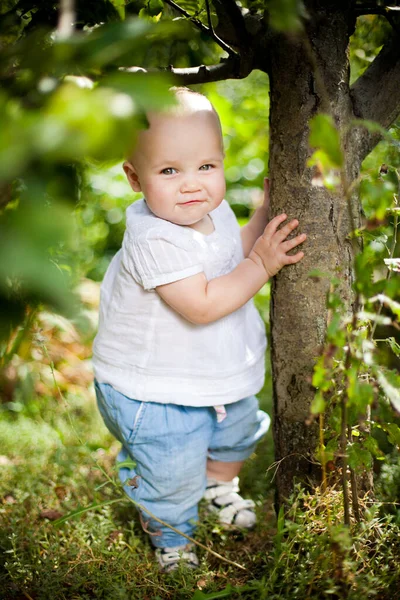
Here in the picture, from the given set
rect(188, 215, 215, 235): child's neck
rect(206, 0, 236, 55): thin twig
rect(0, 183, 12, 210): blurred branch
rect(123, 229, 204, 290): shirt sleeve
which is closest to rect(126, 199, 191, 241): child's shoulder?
rect(123, 229, 204, 290): shirt sleeve

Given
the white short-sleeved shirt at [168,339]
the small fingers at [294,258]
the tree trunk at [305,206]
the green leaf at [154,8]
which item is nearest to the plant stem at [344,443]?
the tree trunk at [305,206]

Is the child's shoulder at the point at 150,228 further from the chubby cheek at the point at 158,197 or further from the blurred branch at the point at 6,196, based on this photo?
the blurred branch at the point at 6,196

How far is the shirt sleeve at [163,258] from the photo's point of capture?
1.75 meters

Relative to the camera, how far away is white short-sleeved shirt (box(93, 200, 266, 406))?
73.4 inches

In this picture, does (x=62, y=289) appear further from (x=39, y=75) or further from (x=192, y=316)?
(x=192, y=316)

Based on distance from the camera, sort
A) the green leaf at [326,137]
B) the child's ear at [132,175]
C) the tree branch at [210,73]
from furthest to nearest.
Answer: the child's ear at [132,175] → the tree branch at [210,73] → the green leaf at [326,137]

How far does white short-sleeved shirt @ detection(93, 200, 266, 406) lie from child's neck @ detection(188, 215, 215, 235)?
21 millimetres

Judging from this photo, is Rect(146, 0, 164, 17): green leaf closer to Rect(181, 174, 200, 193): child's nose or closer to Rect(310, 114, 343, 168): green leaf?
Rect(181, 174, 200, 193): child's nose

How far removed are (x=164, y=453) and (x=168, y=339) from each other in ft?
1.21

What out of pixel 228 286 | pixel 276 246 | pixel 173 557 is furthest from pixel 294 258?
pixel 173 557

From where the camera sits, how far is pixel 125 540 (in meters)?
2.13

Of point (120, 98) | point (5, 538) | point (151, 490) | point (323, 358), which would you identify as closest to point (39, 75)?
point (120, 98)

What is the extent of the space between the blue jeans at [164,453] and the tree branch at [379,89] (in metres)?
0.98

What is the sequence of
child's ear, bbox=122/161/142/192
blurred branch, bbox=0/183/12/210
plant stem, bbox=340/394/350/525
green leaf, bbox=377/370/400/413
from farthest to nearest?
child's ear, bbox=122/161/142/192 → plant stem, bbox=340/394/350/525 → green leaf, bbox=377/370/400/413 → blurred branch, bbox=0/183/12/210
